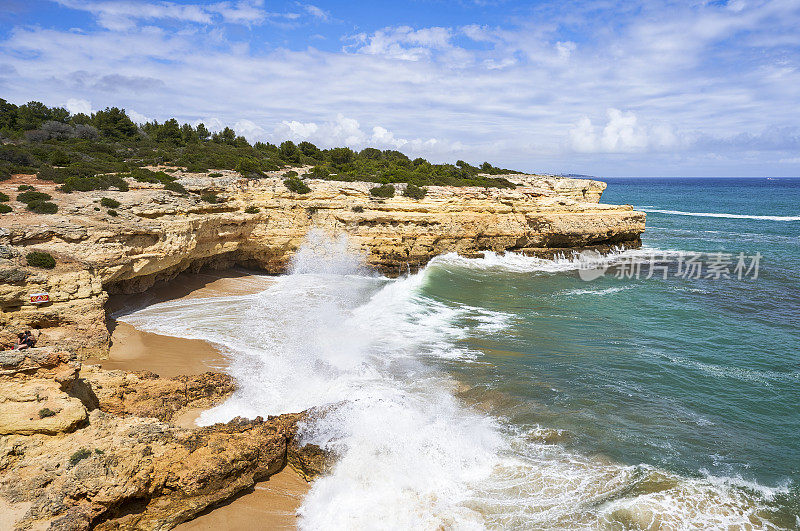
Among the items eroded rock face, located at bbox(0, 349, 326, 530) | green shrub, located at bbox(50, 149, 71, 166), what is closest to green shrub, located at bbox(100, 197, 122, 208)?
green shrub, located at bbox(50, 149, 71, 166)

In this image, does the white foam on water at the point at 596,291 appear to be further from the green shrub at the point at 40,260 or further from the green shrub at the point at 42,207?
the green shrub at the point at 42,207

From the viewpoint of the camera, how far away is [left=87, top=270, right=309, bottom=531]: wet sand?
23.0ft

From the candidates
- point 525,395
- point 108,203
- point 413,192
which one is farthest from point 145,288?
point 525,395

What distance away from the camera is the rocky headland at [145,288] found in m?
6.41

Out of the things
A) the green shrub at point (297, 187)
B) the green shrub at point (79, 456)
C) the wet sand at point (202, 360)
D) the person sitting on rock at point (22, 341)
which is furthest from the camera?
the green shrub at point (297, 187)

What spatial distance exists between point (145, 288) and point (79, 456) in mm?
13010

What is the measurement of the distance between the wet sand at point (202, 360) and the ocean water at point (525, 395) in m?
0.49

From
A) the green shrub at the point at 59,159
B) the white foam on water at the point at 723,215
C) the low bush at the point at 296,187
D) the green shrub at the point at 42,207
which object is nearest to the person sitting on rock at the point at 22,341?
the green shrub at the point at 42,207

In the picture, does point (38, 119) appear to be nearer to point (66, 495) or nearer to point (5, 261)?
point (5, 261)

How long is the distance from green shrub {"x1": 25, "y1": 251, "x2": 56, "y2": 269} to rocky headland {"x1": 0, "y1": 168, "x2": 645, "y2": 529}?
15 cm

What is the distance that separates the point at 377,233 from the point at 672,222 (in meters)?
43.8

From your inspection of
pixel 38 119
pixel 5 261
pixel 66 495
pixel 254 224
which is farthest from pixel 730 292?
pixel 38 119

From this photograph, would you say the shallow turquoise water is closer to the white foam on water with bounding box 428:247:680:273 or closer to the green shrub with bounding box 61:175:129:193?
the white foam on water with bounding box 428:247:680:273

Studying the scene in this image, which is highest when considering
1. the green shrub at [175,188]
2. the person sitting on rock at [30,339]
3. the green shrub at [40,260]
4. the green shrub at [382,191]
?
the green shrub at [382,191]
